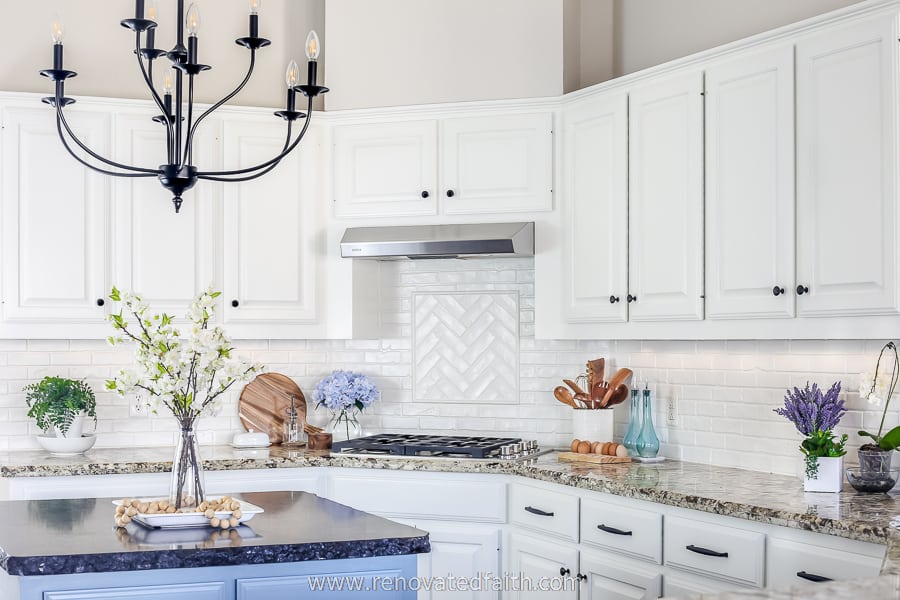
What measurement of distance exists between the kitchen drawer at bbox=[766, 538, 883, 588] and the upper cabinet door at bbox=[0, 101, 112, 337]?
9.60ft

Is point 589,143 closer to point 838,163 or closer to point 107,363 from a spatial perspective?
point 838,163

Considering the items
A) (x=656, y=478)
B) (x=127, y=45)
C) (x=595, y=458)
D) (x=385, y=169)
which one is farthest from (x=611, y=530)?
(x=127, y=45)

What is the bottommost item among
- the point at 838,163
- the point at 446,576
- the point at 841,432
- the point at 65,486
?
the point at 446,576

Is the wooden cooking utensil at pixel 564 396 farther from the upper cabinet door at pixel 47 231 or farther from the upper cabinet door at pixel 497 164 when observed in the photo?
the upper cabinet door at pixel 47 231

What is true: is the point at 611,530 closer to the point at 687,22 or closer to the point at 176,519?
the point at 176,519

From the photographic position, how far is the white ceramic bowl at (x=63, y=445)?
4273 millimetres

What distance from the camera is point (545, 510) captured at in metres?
3.76

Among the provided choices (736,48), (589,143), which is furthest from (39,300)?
(736,48)

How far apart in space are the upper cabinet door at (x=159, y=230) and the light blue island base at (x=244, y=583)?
6.67ft

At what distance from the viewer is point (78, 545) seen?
2375 millimetres

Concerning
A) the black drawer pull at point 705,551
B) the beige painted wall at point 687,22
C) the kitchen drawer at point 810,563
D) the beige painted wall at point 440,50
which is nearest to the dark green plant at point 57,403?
the beige painted wall at point 440,50

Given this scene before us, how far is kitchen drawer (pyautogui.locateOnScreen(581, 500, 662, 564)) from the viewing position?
3.27 metres

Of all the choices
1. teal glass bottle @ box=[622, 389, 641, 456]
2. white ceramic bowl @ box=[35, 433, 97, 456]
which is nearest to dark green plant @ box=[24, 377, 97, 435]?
white ceramic bowl @ box=[35, 433, 97, 456]

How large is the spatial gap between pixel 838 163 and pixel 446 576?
2.15 m
